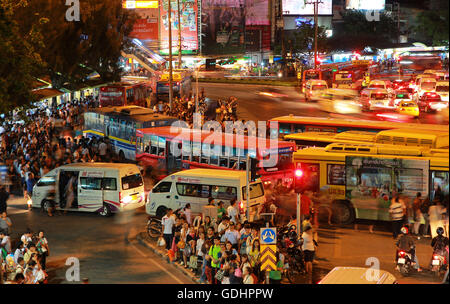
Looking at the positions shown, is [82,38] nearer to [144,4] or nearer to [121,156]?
[121,156]

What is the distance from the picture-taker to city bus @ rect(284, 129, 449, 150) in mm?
22562

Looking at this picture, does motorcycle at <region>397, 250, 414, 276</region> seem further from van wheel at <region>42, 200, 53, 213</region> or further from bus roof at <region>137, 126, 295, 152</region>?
van wheel at <region>42, 200, 53, 213</region>

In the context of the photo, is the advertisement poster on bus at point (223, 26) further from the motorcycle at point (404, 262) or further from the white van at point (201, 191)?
the motorcycle at point (404, 262)

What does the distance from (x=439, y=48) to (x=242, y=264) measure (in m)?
60.0

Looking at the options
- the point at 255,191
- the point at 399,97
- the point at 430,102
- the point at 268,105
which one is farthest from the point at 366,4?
the point at 255,191

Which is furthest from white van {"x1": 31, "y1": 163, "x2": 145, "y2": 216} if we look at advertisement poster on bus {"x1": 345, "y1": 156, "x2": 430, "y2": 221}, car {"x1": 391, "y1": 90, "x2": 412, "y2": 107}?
car {"x1": 391, "y1": 90, "x2": 412, "y2": 107}

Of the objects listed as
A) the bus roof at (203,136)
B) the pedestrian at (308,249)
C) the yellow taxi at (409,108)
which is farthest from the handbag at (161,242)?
the yellow taxi at (409,108)

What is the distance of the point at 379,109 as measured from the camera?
43875 mm

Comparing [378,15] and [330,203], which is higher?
[378,15]

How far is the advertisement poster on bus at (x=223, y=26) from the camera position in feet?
265

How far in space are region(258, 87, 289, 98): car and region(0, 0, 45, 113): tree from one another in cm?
3379

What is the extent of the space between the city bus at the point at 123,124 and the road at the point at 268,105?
12345mm
